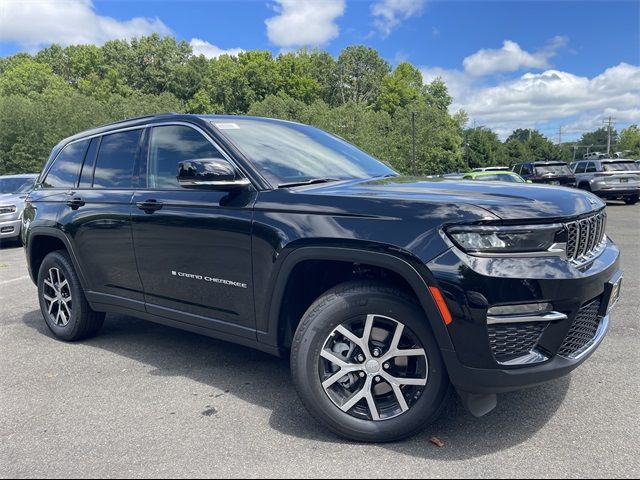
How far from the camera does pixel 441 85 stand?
8119 cm

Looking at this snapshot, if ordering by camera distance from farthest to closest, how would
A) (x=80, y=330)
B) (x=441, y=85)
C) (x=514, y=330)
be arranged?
(x=441, y=85)
(x=80, y=330)
(x=514, y=330)

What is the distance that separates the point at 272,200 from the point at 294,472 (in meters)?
1.46

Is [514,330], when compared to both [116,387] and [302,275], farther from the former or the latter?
[116,387]

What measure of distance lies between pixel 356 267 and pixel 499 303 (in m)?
0.84

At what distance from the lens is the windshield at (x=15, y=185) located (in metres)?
12.3

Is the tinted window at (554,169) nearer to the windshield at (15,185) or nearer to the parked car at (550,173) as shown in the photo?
the parked car at (550,173)

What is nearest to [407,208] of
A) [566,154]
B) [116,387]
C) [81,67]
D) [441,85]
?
[116,387]

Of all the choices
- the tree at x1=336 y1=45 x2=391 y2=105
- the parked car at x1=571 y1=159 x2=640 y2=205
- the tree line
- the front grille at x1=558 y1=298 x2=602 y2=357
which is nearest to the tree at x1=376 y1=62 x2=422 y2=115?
the tree line

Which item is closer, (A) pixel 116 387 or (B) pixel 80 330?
(A) pixel 116 387

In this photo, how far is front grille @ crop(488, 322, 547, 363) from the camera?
2402mm

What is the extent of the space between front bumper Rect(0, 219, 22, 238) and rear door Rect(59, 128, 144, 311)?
8.45 meters

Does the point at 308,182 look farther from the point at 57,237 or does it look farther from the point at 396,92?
the point at 396,92

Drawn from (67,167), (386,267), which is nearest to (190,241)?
(386,267)

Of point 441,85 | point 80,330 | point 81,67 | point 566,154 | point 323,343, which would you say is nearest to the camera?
point 323,343
